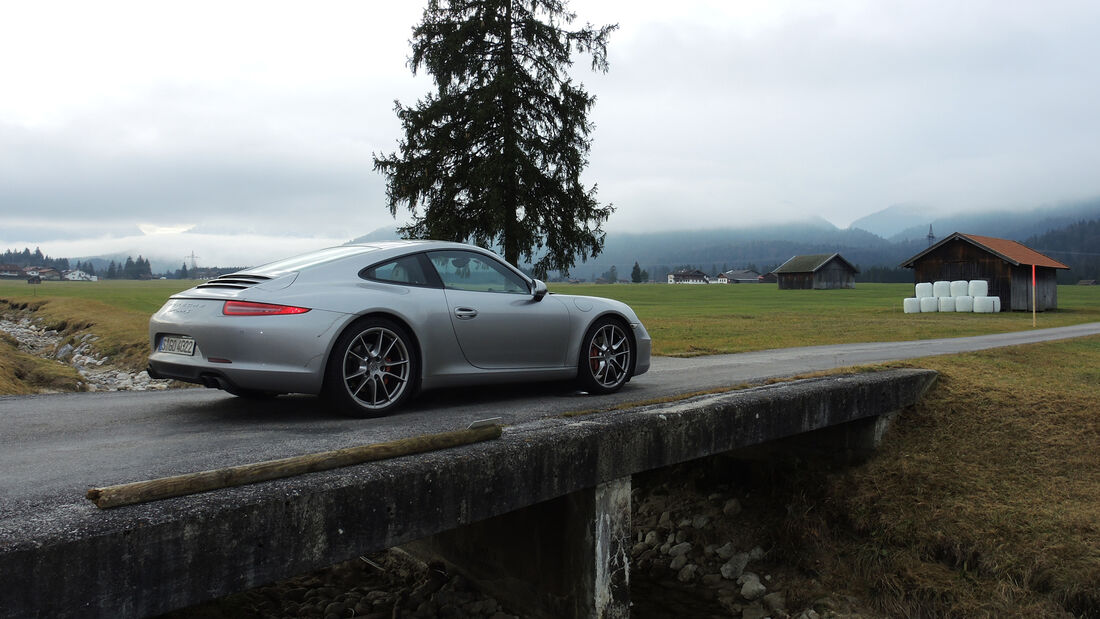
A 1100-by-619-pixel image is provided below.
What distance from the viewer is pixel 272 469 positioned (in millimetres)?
3326

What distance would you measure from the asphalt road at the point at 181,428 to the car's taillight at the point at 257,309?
766mm

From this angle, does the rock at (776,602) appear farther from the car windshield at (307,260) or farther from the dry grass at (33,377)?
the dry grass at (33,377)

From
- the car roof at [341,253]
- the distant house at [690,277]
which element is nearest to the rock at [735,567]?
the car roof at [341,253]

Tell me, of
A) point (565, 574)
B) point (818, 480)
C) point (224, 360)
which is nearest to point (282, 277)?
point (224, 360)

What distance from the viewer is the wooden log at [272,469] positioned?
2887mm

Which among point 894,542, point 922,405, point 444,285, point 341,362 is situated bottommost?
point 894,542

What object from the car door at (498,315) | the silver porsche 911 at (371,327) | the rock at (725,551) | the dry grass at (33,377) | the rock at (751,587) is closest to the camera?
the silver porsche 911 at (371,327)

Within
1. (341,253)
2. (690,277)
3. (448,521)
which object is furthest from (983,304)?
(690,277)

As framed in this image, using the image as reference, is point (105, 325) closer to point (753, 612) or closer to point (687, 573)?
point (687, 573)

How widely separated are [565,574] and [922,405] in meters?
5.16

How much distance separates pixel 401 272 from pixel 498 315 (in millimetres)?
810

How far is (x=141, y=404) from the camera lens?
19.6 feet

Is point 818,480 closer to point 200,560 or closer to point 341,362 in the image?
point 341,362

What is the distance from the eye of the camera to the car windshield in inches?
195
